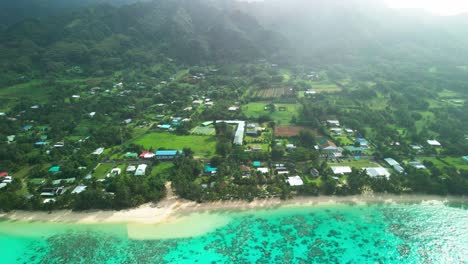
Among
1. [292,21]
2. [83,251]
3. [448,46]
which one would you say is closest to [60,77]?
[83,251]

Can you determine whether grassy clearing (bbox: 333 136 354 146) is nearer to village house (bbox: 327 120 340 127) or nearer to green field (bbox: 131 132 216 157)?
village house (bbox: 327 120 340 127)

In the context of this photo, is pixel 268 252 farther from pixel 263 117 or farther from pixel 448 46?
pixel 448 46

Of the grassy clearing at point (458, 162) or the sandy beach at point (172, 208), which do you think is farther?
the grassy clearing at point (458, 162)

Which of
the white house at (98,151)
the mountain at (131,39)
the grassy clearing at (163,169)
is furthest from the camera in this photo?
the mountain at (131,39)

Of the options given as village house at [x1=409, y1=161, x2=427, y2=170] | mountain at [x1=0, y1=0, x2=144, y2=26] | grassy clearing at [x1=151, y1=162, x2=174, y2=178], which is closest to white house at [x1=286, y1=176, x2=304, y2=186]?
grassy clearing at [x1=151, y1=162, x2=174, y2=178]

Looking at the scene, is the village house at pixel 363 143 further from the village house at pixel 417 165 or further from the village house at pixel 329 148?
the village house at pixel 417 165

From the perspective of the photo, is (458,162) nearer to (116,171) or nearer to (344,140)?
(344,140)

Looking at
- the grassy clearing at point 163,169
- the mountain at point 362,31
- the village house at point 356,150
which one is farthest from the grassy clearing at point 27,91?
the mountain at point 362,31
